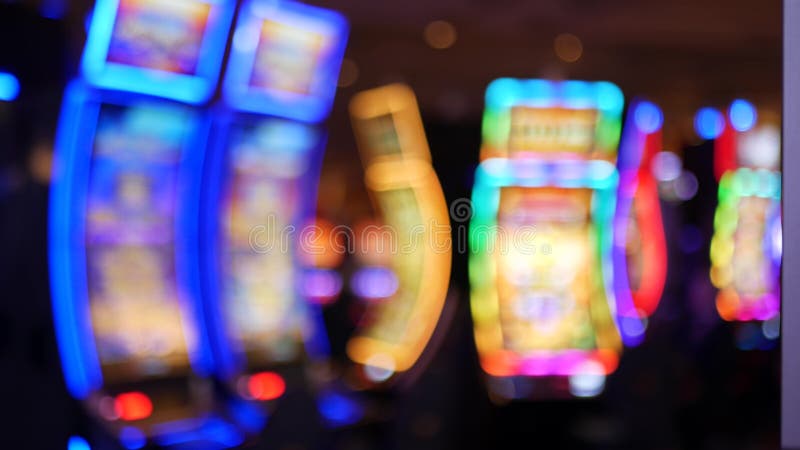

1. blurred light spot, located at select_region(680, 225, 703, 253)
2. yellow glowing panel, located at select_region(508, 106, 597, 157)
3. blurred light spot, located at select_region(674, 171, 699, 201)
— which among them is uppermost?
yellow glowing panel, located at select_region(508, 106, 597, 157)

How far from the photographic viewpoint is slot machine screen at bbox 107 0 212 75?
5.69 ft

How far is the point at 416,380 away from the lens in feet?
7.29

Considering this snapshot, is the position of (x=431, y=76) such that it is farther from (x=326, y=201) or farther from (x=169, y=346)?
(x=169, y=346)

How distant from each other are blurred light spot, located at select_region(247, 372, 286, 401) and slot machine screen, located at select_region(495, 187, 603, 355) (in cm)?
71

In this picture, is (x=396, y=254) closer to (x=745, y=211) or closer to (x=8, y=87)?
(x=8, y=87)

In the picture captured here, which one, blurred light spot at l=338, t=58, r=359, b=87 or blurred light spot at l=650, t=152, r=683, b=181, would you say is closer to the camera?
blurred light spot at l=338, t=58, r=359, b=87

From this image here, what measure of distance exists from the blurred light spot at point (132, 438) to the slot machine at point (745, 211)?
200cm

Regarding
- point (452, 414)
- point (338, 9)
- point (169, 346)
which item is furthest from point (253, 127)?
point (452, 414)

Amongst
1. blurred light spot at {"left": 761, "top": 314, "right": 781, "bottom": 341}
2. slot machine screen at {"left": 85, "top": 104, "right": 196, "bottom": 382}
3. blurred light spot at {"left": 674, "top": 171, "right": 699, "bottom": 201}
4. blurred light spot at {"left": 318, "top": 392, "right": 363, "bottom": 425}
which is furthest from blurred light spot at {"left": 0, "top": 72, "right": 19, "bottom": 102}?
blurred light spot at {"left": 761, "top": 314, "right": 781, "bottom": 341}

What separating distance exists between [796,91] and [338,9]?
50.4 inches

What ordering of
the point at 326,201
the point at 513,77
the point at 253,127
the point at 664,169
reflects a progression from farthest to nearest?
1. the point at 664,169
2. the point at 513,77
3. the point at 326,201
4. the point at 253,127

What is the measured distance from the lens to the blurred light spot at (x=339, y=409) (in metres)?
2.15

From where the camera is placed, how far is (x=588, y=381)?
2336 mm

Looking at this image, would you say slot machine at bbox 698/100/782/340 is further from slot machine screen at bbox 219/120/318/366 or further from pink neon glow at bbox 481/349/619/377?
slot machine screen at bbox 219/120/318/366
